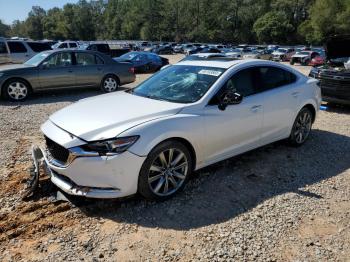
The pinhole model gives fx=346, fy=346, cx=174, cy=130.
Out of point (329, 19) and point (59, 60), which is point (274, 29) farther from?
point (59, 60)

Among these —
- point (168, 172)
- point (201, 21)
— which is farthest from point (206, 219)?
point (201, 21)

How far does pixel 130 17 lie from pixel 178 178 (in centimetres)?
11536

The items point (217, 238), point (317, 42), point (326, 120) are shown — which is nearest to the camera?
point (217, 238)

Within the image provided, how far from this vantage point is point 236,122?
4.54m

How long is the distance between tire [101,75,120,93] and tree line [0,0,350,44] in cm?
6170

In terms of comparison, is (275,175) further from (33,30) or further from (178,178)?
(33,30)

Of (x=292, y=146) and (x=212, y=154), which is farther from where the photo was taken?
(x=292, y=146)

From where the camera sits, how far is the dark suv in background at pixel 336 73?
8586 millimetres

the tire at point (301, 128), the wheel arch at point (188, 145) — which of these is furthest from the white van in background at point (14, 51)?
the wheel arch at point (188, 145)

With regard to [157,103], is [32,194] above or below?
below

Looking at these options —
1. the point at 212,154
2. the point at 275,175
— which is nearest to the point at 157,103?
the point at 212,154

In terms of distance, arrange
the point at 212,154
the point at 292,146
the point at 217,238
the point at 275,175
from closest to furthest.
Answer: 1. the point at 217,238
2. the point at 212,154
3. the point at 275,175
4. the point at 292,146

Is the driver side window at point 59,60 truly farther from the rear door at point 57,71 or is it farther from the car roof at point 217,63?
the car roof at point 217,63

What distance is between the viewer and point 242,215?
3.79m
